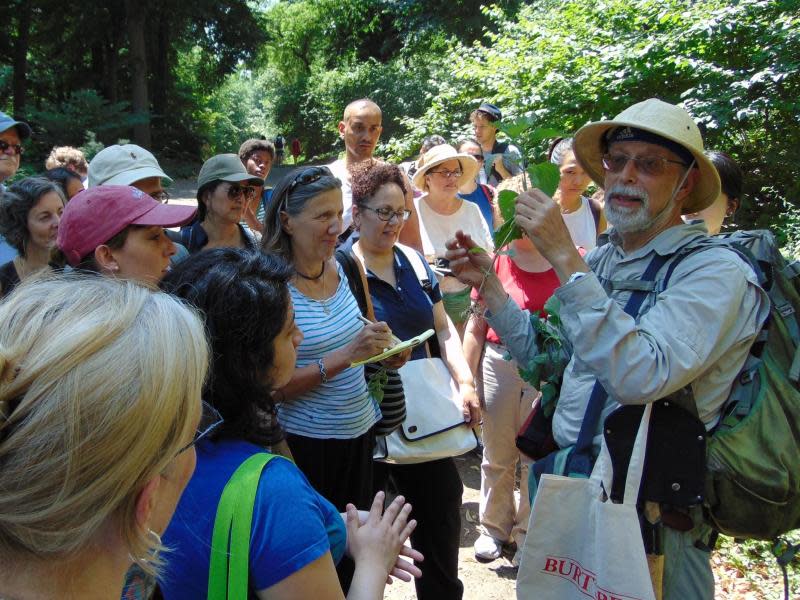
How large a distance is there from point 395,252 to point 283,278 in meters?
1.57

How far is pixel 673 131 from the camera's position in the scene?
2.13m

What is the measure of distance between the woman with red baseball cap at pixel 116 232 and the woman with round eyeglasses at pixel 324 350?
44cm

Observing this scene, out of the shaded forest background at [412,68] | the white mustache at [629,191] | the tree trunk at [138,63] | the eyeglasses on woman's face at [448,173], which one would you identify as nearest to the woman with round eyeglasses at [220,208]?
the eyeglasses on woman's face at [448,173]

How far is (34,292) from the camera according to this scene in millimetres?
1047

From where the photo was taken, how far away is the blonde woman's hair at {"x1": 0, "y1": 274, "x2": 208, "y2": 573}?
896 mm

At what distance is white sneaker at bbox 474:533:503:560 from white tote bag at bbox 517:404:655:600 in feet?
6.23

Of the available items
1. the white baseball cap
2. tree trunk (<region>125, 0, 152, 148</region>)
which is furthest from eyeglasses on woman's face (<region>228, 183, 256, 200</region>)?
tree trunk (<region>125, 0, 152, 148</region>)

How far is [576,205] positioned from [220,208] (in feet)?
7.74

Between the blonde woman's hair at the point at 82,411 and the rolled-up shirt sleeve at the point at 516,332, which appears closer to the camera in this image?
the blonde woman's hair at the point at 82,411

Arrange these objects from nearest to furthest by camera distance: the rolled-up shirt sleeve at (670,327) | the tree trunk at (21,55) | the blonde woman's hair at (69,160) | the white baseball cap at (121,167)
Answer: the rolled-up shirt sleeve at (670,327)
the white baseball cap at (121,167)
the blonde woman's hair at (69,160)
the tree trunk at (21,55)

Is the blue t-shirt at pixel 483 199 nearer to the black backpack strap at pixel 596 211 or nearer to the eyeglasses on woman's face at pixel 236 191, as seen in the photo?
the black backpack strap at pixel 596 211

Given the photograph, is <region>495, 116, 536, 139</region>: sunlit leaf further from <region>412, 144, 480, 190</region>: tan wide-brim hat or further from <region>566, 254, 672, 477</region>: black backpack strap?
<region>412, 144, 480, 190</region>: tan wide-brim hat

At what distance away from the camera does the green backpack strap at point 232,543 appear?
136 cm

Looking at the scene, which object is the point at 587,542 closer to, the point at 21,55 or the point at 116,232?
the point at 116,232
